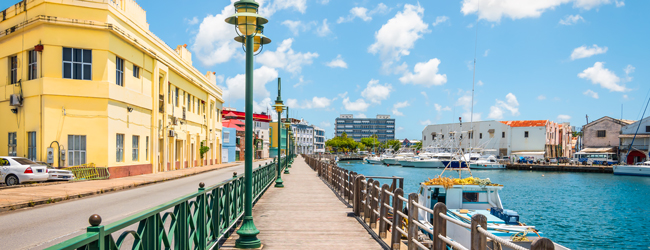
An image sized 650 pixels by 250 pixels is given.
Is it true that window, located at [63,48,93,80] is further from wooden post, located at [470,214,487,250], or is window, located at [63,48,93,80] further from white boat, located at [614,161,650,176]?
white boat, located at [614,161,650,176]

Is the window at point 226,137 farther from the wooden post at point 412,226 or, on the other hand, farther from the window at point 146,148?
the wooden post at point 412,226

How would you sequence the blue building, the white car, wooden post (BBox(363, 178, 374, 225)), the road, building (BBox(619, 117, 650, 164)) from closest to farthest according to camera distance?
the road
wooden post (BBox(363, 178, 374, 225))
the white car
the blue building
building (BBox(619, 117, 650, 164))

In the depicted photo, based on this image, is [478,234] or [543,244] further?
[478,234]

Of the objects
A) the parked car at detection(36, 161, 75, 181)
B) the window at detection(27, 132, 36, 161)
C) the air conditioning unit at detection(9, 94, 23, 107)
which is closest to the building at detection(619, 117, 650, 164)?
the parked car at detection(36, 161, 75, 181)

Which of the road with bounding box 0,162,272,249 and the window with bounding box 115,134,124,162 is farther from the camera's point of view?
the window with bounding box 115,134,124,162

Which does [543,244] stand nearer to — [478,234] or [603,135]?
[478,234]

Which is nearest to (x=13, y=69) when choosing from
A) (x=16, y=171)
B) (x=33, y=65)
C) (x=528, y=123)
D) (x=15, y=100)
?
(x=33, y=65)

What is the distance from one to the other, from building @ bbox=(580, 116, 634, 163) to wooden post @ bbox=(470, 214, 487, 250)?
88.3 meters

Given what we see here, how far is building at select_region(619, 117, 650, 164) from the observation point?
7256cm

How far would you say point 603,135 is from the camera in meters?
82.4

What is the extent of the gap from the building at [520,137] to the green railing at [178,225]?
7936 centimetres

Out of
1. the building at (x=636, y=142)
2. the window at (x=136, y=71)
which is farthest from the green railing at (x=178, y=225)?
the building at (x=636, y=142)

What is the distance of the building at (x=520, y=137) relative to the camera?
85750 mm

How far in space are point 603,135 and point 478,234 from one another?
305 ft
